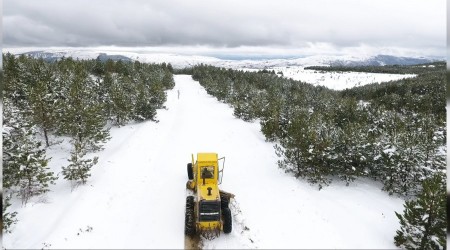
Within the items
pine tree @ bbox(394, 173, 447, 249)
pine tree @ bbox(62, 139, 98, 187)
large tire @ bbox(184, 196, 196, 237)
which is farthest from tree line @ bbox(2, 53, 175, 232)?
pine tree @ bbox(394, 173, 447, 249)

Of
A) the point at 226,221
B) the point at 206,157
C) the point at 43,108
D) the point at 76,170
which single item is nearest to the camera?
the point at 226,221

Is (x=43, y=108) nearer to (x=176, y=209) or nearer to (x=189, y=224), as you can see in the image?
(x=176, y=209)

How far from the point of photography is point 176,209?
14922 millimetres

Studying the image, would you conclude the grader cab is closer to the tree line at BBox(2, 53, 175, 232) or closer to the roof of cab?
the roof of cab

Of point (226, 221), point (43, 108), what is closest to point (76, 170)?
point (43, 108)

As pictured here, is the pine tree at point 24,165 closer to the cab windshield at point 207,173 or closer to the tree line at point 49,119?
the tree line at point 49,119

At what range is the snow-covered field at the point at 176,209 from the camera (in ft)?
41.0

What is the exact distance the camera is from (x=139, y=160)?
20953 millimetres

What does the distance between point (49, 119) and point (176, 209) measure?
1221cm

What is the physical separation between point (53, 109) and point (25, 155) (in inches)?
303

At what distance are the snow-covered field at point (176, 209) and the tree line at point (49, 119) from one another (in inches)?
39.0

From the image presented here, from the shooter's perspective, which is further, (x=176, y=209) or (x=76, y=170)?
(x=76, y=170)

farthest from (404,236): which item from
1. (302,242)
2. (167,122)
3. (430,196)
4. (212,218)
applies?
(167,122)

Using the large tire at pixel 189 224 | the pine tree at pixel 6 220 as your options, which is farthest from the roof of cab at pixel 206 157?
the pine tree at pixel 6 220
